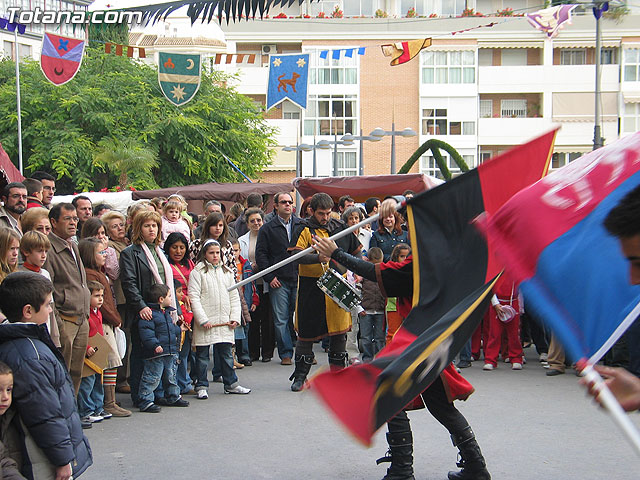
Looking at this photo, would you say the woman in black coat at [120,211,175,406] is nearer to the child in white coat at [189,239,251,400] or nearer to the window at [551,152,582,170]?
the child in white coat at [189,239,251,400]

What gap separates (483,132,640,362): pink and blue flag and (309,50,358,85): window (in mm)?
46586

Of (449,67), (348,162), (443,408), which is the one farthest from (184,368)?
(348,162)

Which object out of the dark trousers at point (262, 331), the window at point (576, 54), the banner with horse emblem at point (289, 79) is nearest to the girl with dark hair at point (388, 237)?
the dark trousers at point (262, 331)

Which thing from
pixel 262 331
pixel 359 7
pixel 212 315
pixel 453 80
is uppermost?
pixel 359 7

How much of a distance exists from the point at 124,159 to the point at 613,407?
2975 centimetres

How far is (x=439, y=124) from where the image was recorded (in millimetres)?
49781

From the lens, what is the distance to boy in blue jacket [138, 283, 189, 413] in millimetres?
8062

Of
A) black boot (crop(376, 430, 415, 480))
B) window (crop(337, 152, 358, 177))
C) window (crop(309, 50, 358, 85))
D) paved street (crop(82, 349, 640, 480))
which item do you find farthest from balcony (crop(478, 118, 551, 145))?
black boot (crop(376, 430, 415, 480))

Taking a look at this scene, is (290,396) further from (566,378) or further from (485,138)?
(485,138)

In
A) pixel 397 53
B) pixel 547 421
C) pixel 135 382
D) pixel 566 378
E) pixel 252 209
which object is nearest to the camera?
pixel 547 421

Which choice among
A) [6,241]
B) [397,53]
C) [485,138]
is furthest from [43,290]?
[485,138]

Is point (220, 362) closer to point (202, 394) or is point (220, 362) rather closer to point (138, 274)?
point (202, 394)

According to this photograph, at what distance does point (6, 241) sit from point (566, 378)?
6734mm

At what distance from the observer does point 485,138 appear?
4869 centimetres
